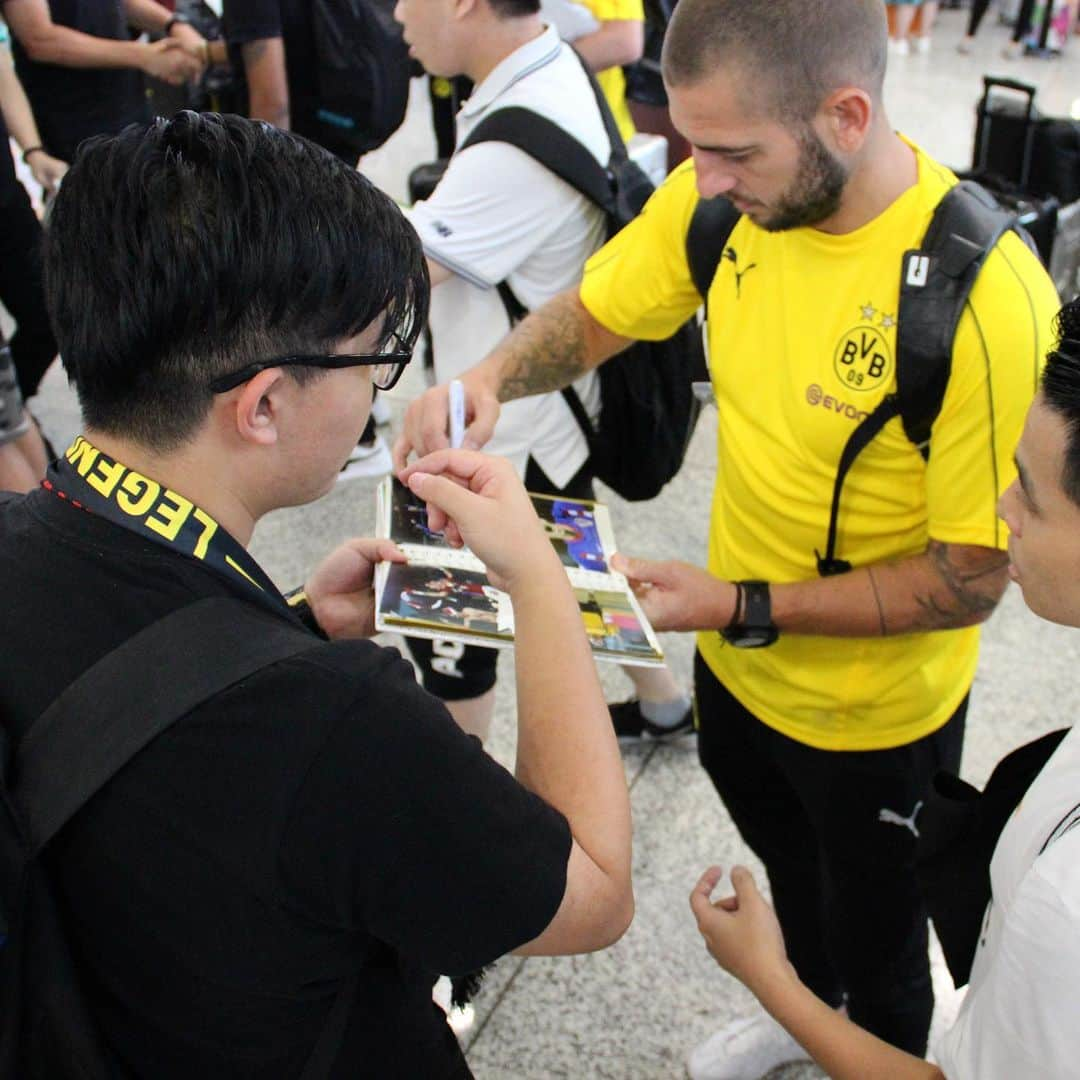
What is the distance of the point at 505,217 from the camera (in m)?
2.05

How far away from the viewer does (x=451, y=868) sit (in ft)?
2.72

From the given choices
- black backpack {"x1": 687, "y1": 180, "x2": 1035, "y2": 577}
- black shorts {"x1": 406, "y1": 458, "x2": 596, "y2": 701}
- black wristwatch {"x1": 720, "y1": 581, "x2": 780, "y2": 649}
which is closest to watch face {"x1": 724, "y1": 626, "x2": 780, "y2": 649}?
black wristwatch {"x1": 720, "y1": 581, "x2": 780, "y2": 649}

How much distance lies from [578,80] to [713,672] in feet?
3.74

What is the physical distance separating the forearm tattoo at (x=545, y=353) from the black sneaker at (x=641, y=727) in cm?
111

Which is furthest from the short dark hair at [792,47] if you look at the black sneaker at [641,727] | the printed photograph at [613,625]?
the black sneaker at [641,727]

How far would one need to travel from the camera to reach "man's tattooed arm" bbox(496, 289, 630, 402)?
6.17 ft

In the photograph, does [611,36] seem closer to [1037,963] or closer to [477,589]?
[477,589]

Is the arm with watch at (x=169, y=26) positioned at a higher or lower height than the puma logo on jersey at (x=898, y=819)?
higher

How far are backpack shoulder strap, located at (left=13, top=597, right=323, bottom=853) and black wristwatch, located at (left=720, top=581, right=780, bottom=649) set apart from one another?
2.82 ft

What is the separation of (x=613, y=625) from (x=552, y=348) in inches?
25.1

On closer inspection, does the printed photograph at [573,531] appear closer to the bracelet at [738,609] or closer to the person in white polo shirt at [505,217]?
the bracelet at [738,609]

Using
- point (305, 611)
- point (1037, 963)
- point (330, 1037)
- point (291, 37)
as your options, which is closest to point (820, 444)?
point (305, 611)

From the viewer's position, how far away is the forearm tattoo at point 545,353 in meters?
1.88

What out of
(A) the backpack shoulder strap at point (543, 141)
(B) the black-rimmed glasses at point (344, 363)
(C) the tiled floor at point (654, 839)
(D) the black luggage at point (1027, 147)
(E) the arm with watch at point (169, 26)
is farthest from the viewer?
(D) the black luggage at point (1027, 147)
